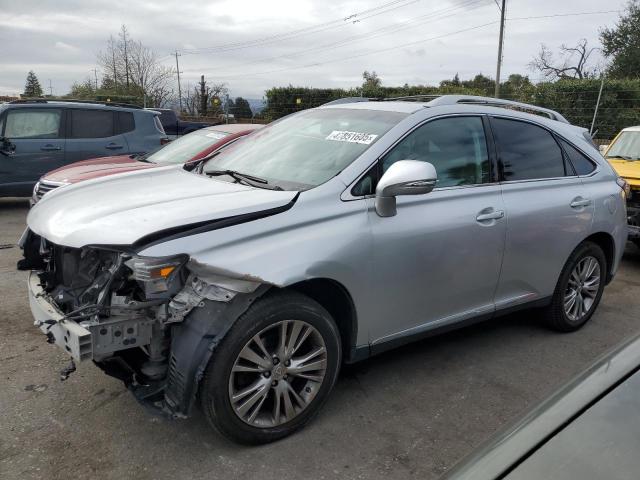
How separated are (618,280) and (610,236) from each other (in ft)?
6.55

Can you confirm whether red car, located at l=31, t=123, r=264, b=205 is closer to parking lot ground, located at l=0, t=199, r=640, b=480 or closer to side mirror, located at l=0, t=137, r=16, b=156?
side mirror, located at l=0, t=137, r=16, b=156

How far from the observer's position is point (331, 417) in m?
3.10

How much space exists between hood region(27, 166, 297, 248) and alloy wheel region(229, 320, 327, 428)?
646mm

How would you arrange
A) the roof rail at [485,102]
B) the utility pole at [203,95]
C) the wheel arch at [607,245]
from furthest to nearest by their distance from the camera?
the utility pole at [203,95], the wheel arch at [607,245], the roof rail at [485,102]

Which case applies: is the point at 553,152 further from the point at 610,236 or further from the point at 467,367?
the point at 467,367

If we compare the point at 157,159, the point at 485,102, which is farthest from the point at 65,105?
the point at 485,102

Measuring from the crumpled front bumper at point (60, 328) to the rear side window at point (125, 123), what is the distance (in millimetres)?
7366

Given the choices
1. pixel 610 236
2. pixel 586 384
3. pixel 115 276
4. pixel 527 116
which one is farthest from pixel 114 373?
pixel 610 236

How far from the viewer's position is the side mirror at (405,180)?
2861mm

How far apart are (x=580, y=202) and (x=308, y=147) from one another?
7.16 ft

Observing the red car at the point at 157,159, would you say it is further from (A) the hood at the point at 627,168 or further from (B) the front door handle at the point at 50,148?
(A) the hood at the point at 627,168

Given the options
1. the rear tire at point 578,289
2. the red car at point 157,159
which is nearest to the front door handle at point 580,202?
the rear tire at point 578,289

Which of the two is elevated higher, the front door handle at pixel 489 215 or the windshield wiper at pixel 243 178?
the windshield wiper at pixel 243 178

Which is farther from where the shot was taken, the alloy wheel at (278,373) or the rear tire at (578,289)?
the rear tire at (578,289)
